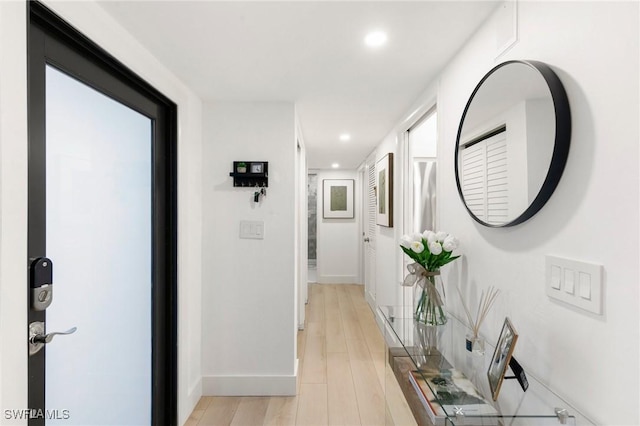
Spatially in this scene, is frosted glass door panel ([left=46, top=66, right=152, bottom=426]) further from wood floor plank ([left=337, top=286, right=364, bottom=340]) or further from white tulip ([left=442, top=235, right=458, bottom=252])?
wood floor plank ([left=337, top=286, right=364, bottom=340])

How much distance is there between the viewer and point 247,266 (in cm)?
236

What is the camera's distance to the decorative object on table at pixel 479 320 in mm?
1286

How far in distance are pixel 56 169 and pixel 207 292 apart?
55.8 inches

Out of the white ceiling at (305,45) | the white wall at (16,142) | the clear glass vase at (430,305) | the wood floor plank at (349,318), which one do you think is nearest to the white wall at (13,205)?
the white wall at (16,142)

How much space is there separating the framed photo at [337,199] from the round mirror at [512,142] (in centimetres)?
447

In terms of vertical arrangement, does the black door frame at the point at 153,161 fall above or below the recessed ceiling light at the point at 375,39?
below

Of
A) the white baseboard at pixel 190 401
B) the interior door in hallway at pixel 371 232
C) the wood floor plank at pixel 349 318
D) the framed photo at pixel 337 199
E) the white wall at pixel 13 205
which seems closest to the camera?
the white wall at pixel 13 205

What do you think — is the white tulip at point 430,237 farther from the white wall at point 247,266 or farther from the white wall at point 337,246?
the white wall at point 337,246

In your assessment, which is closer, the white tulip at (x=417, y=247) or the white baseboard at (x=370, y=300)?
the white tulip at (x=417, y=247)

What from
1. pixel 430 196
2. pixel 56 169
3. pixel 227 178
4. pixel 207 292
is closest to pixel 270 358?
pixel 207 292

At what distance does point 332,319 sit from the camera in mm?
4020

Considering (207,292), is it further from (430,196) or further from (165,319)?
(430,196)

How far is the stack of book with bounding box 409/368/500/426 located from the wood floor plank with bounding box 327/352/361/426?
102cm

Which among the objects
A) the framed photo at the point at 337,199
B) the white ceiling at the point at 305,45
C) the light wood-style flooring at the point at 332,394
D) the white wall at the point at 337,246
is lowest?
the light wood-style flooring at the point at 332,394
